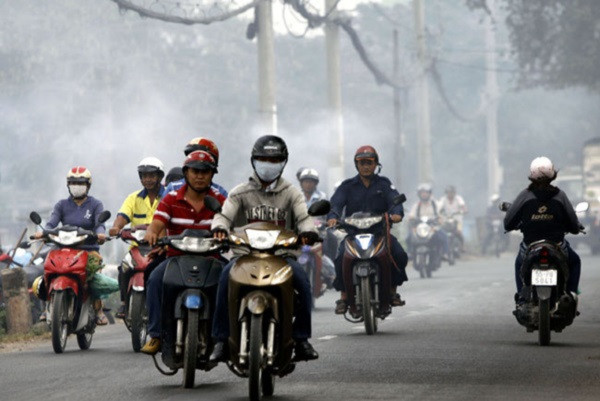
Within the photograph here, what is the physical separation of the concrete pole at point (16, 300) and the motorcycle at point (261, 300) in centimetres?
836

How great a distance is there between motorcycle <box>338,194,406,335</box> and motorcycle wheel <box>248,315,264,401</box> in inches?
239

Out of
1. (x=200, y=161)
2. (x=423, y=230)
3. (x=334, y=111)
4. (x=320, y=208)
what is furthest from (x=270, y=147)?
(x=334, y=111)

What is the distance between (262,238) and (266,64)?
1896cm

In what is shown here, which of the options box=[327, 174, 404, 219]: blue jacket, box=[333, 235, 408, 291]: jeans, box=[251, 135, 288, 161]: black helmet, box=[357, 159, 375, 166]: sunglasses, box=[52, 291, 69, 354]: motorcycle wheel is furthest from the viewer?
box=[327, 174, 404, 219]: blue jacket

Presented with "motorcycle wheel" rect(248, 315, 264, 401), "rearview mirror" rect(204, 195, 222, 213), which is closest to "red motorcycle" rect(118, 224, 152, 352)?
"rearview mirror" rect(204, 195, 222, 213)

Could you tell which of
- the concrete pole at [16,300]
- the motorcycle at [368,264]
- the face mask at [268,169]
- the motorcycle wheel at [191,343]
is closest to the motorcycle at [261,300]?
the motorcycle wheel at [191,343]

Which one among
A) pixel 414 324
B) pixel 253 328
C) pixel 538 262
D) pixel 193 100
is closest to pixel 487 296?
pixel 414 324

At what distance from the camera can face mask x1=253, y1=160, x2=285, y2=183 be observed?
11.0m

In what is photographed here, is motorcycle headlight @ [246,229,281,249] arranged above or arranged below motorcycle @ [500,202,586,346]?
above

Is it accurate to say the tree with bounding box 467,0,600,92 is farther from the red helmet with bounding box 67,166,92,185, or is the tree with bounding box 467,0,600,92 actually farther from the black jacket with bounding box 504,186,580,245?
the black jacket with bounding box 504,186,580,245

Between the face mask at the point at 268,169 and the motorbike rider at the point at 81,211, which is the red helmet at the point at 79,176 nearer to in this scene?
→ the motorbike rider at the point at 81,211

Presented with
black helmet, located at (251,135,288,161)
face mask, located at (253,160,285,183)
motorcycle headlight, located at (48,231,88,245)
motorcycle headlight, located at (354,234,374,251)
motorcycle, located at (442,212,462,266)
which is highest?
black helmet, located at (251,135,288,161)

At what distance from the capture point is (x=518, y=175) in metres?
80.1

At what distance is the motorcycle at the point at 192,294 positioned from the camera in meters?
11.1
